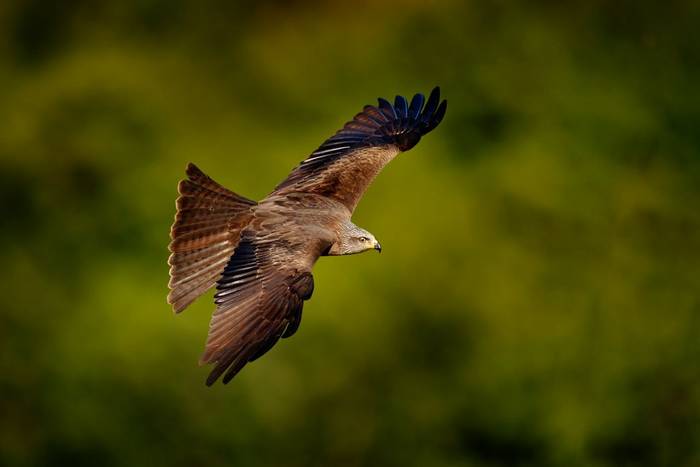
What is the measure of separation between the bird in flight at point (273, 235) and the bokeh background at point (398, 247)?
709 cm

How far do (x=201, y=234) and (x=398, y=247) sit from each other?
10557mm

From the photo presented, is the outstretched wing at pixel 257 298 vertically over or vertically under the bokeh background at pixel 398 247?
under

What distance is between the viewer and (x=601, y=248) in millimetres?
23031

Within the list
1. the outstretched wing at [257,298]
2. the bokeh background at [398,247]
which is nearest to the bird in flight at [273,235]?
the outstretched wing at [257,298]

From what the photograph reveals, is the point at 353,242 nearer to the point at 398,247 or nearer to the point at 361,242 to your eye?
the point at 361,242

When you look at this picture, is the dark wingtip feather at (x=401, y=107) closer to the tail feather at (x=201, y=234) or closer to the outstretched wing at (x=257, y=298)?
the tail feather at (x=201, y=234)

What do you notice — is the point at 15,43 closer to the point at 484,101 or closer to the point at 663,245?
the point at 484,101

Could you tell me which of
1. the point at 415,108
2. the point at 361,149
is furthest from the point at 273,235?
the point at 415,108

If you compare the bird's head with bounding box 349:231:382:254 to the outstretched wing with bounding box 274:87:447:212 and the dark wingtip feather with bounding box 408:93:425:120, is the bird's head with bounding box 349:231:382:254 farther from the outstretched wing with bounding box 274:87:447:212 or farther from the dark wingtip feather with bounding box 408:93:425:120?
the dark wingtip feather with bounding box 408:93:425:120

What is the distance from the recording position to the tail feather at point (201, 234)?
10.2 m

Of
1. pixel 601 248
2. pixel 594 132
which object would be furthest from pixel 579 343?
pixel 594 132

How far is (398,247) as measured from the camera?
20719 millimetres

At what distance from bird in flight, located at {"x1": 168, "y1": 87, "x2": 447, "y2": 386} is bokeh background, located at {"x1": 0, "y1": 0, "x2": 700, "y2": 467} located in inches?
279

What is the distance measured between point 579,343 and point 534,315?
0.88 metres
